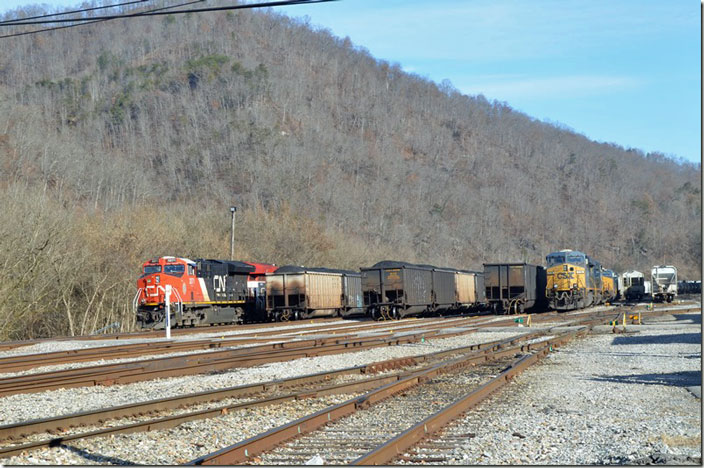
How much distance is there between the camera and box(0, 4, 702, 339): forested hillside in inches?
1415

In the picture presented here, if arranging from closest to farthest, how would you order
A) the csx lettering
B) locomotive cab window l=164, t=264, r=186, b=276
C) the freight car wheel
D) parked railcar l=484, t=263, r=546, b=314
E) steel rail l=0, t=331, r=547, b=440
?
steel rail l=0, t=331, r=547, b=440, locomotive cab window l=164, t=264, r=186, b=276, the csx lettering, the freight car wheel, parked railcar l=484, t=263, r=546, b=314

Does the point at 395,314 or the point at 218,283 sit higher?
the point at 218,283

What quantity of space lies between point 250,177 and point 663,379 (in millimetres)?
101626

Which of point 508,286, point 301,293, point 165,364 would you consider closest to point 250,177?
point 508,286

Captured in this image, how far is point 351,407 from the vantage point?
9.93m

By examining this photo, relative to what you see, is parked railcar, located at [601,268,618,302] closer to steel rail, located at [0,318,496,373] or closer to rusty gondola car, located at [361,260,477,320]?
rusty gondola car, located at [361,260,477,320]

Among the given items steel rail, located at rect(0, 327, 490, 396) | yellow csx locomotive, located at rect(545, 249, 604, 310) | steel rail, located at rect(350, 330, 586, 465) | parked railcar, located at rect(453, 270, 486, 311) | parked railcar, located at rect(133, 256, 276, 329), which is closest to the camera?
steel rail, located at rect(350, 330, 586, 465)

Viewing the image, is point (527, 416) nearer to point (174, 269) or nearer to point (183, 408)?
point (183, 408)

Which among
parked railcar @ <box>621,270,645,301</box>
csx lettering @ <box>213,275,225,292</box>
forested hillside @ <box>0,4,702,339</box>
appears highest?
forested hillside @ <box>0,4,702,339</box>

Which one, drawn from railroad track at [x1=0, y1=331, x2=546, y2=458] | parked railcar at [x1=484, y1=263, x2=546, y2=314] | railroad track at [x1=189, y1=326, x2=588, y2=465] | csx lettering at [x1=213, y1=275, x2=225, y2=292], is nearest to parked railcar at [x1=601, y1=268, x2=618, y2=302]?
parked railcar at [x1=484, y1=263, x2=546, y2=314]

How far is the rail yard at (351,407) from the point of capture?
766 cm

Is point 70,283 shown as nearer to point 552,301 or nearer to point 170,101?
point 552,301

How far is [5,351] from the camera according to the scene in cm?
2120

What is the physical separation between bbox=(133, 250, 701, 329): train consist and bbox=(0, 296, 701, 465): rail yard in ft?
42.2
